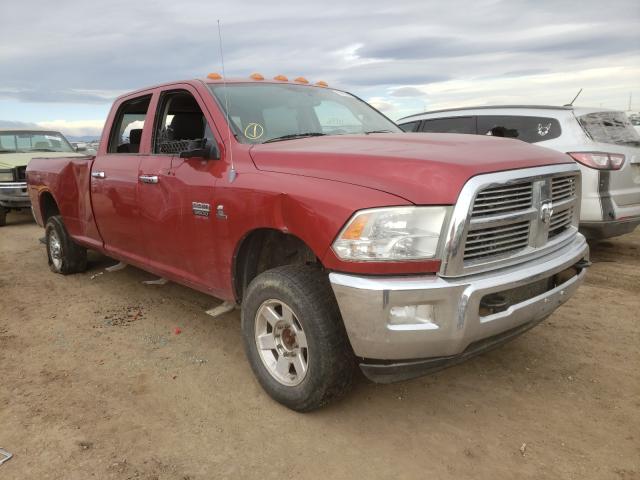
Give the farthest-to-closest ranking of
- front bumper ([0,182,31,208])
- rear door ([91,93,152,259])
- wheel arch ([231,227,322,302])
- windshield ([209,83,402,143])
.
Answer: front bumper ([0,182,31,208]) < rear door ([91,93,152,259]) < windshield ([209,83,402,143]) < wheel arch ([231,227,322,302])

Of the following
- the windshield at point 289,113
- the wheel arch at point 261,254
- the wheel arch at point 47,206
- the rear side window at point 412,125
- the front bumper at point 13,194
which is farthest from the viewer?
the front bumper at point 13,194

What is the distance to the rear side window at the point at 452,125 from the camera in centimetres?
693

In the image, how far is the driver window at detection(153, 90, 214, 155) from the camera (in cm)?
387

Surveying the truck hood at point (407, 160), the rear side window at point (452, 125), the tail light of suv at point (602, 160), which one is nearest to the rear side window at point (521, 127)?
the rear side window at point (452, 125)

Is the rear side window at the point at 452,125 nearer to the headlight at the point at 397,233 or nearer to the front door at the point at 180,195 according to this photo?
the front door at the point at 180,195

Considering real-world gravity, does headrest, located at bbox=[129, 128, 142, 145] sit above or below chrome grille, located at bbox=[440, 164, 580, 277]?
above

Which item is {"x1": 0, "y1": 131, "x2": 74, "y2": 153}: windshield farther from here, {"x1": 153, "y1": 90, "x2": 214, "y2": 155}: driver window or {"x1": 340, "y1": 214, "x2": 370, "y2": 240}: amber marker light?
{"x1": 340, "y1": 214, "x2": 370, "y2": 240}: amber marker light

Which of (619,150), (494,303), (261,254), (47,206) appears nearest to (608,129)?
(619,150)

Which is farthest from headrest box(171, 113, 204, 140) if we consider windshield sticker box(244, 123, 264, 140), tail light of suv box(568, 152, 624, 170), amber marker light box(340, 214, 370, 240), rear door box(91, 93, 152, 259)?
tail light of suv box(568, 152, 624, 170)

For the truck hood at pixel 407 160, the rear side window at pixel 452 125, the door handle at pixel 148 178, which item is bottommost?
the door handle at pixel 148 178

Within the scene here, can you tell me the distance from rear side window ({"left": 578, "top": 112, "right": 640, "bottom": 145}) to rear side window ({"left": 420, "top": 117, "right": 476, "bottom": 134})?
1.43 meters

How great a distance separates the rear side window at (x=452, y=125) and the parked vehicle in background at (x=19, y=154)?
24.0ft

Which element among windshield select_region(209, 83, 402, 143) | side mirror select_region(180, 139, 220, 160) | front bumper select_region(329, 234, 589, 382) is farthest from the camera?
windshield select_region(209, 83, 402, 143)

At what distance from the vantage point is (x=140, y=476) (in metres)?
2.46
